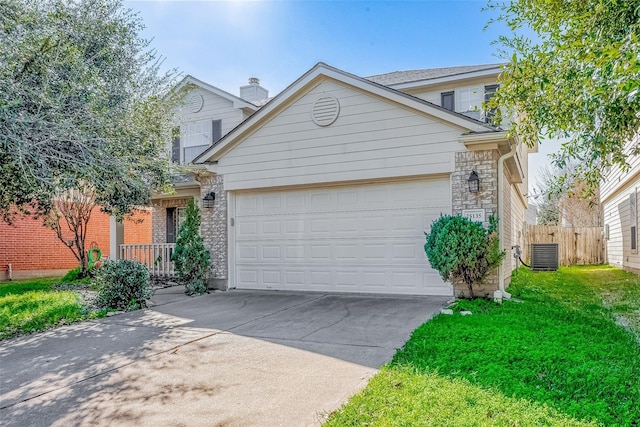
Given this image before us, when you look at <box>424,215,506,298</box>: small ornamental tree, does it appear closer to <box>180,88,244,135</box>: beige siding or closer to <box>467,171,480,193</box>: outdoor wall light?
<box>467,171,480,193</box>: outdoor wall light

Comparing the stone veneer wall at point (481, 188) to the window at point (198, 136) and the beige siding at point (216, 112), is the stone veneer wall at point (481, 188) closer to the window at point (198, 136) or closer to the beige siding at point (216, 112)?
the beige siding at point (216, 112)

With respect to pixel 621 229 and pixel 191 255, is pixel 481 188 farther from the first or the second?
pixel 621 229

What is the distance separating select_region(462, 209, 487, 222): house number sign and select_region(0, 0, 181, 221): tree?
635cm

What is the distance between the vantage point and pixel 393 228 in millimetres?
8836

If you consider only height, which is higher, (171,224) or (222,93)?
(222,93)

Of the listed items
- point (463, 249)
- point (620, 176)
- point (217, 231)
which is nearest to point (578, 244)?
point (620, 176)

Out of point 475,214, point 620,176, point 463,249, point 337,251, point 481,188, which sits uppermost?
point 620,176

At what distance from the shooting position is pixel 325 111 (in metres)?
9.29

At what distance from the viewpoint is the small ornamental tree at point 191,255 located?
32.1 feet

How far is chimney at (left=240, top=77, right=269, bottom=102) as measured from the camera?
16.1 meters

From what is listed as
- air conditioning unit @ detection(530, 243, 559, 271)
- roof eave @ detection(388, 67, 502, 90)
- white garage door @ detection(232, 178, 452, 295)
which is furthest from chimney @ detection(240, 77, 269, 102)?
air conditioning unit @ detection(530, 243, 559, 271)

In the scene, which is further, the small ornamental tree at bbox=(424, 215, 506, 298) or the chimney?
the chimney

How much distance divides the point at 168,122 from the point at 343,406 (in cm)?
900

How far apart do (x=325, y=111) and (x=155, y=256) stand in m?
7.28
